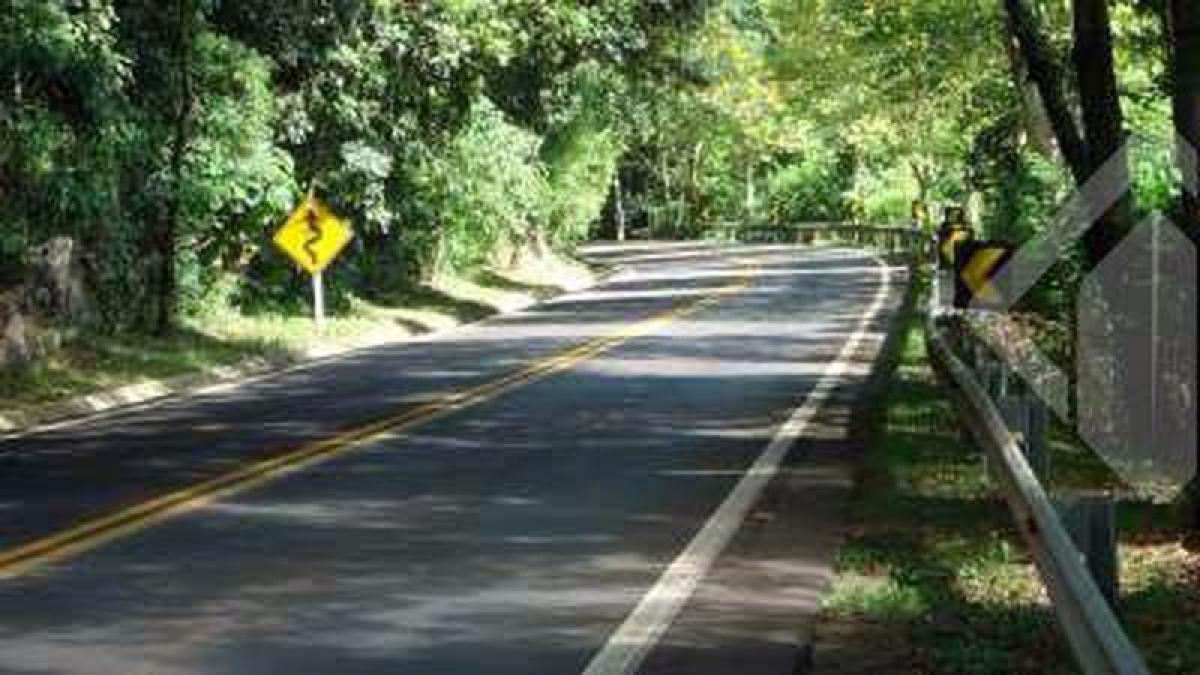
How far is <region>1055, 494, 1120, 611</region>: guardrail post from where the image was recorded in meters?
6.52

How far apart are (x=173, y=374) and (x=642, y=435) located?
9277 mm

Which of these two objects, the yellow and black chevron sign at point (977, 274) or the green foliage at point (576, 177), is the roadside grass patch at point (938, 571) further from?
the green foliage at point (576, 177)

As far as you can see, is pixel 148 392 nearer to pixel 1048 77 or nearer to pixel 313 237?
pixel 313 237

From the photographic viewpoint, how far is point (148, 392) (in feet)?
74.6

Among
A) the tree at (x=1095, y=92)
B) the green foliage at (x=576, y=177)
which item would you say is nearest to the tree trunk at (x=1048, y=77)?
the tree at (x=1095, y=92)

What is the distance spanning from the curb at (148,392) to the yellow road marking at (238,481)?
334 cm

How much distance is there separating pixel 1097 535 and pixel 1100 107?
25.9 feet

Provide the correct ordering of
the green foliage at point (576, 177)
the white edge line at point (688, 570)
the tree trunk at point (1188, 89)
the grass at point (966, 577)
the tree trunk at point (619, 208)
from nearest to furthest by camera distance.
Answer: the grass at point (966, 577), the white edge line at point (688, 570), the tree trunk at point (1188, 89), the green foliage at point (576, 177), the tree trunk at point (619, 208)

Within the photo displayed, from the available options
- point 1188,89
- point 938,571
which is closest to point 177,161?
point 1188,89

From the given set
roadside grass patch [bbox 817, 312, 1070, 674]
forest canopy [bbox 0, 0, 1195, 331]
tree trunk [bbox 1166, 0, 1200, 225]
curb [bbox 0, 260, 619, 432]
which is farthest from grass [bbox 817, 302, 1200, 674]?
curb [bbox 0, 260, 619, 432]

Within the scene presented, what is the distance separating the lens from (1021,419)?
11.5 m

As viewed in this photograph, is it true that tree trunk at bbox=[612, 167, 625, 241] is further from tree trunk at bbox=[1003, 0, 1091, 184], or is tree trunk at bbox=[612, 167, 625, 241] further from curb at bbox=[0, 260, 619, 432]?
tree trunk at bbox=[1003, 0, 1091, 184]

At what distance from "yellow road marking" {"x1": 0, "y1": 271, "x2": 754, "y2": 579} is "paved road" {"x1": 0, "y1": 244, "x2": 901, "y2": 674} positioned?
42 mm

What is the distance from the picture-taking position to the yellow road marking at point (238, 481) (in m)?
10.9
